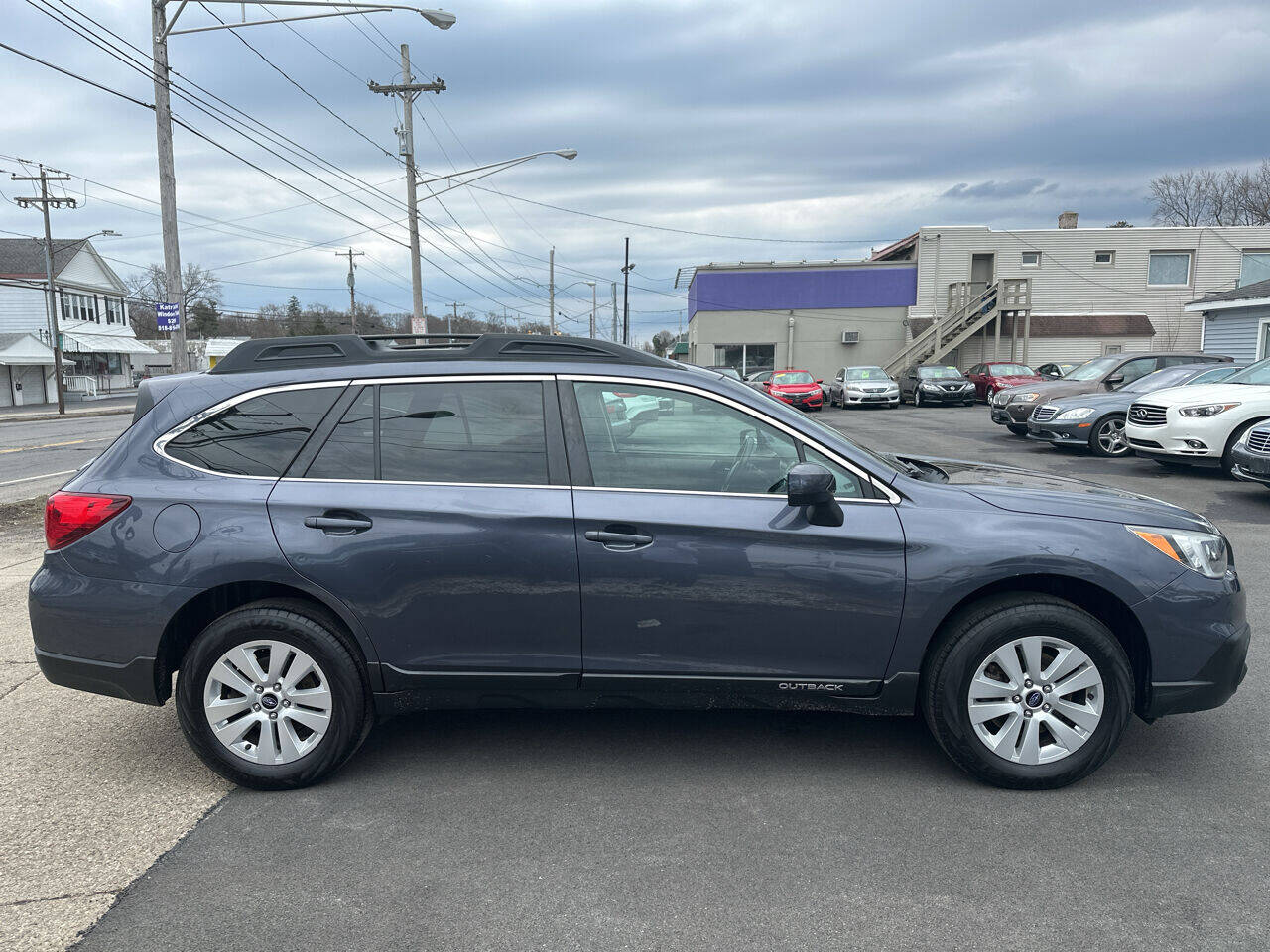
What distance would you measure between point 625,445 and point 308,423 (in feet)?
4.29

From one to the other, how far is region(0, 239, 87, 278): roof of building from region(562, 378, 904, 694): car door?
212 ft

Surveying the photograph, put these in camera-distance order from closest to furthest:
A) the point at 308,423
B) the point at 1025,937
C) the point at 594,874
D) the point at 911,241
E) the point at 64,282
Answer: the point at 1025,937
the point at 594,874
the point at 308,423
the point at 911,241
the point at 64,282

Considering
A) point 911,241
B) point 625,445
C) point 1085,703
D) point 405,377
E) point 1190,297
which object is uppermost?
point 911,241

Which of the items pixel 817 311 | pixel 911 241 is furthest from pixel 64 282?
pixel 911 241

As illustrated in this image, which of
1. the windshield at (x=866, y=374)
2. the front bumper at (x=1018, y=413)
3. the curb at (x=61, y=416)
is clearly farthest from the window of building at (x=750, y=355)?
the front bumper at (x=1018, y=413)

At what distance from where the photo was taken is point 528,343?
12.4ft

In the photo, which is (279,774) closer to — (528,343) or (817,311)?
(528,343)

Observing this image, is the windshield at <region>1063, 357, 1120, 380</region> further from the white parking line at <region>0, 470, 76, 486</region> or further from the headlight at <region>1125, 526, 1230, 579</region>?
the white parking line at <region>0, 470, 76, 486</region>

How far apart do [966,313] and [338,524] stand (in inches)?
1646

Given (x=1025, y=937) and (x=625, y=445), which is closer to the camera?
(x=1025, y=937)

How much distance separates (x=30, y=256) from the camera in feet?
188

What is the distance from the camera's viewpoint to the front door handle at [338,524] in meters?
3.51

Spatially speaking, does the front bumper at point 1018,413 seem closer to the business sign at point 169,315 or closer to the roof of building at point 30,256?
the business sign at point 169,315

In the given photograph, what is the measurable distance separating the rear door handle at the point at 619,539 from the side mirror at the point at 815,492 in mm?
576
